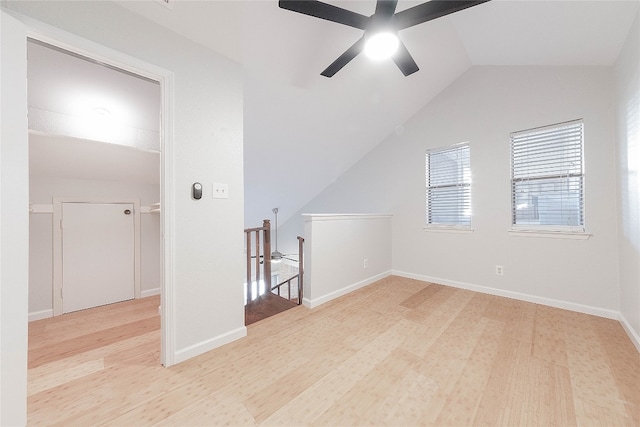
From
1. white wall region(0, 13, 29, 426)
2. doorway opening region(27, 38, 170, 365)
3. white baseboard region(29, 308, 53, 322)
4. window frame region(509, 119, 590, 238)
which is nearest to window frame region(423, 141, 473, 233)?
window frame region(509, 119, 590, 238)

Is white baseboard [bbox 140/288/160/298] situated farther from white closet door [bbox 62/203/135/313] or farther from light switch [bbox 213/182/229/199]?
light switch [bbox 213/182/229/199]

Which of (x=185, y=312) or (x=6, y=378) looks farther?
(x=185, y=312)

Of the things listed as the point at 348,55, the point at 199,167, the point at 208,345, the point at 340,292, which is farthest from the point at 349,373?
the point at 348,55

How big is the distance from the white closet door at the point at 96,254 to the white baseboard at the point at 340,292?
83.1 inches

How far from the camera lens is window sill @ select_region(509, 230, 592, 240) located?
2481mm

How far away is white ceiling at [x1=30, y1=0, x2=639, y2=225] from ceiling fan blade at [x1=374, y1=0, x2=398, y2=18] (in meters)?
0.68

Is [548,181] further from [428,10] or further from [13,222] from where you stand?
[13,222]

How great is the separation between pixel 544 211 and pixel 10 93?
14.2 ft

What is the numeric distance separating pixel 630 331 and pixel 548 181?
1.53 metres

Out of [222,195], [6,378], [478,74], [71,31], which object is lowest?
[6,378]

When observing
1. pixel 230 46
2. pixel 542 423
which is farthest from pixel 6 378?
pixel 542 423

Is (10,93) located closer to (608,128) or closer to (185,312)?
(185,312)

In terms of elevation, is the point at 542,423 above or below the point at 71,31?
below

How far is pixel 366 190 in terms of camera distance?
4383 mm
